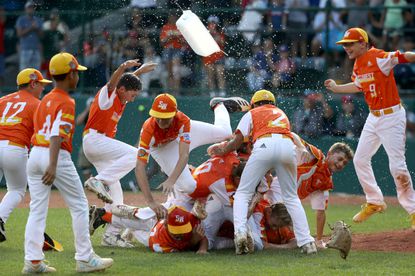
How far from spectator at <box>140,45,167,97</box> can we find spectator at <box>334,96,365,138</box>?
347 centimetres

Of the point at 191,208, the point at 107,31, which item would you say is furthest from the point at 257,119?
the point at 107,31

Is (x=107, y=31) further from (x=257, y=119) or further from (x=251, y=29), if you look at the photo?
(x=257, y=119)

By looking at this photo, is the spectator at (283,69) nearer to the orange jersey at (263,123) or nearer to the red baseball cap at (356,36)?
the red baseball cap at (356,36)

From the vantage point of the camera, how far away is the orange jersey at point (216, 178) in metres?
9.89

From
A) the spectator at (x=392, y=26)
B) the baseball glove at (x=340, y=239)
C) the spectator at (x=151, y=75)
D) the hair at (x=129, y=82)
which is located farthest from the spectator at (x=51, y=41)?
the baseball glove at (x=340, y=239)

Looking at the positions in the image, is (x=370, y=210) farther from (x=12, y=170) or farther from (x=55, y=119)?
(x=55, y=119)

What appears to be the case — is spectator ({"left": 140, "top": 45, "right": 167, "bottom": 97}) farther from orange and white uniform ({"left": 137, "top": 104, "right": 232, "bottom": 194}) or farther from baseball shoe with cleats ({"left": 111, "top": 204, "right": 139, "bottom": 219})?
baseball shoe with cleats ({"left": 111, "top": 204, "right": 139, "bottom": 219})

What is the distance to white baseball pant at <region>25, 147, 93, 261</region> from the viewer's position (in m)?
8.18

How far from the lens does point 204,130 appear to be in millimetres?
10938

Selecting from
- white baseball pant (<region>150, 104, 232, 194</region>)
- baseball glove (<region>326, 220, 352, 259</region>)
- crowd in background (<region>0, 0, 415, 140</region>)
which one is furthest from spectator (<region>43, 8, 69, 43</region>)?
baseball glove (<region>326, 220, 352, 259</region>)

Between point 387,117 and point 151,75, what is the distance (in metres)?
7.22

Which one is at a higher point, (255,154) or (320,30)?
(320,30)

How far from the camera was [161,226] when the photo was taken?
972 centimetres

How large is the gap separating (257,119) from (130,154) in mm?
1821
